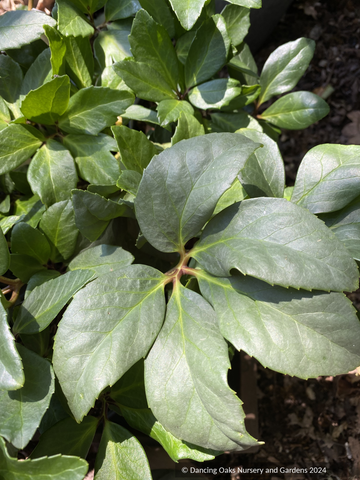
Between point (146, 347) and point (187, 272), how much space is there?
6.4 inches

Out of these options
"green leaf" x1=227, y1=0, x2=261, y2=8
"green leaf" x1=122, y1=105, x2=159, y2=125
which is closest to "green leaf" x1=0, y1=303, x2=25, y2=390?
"green leaf" x1=122, y1=105, x2=159, y2=125

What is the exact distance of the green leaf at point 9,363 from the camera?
566 mm

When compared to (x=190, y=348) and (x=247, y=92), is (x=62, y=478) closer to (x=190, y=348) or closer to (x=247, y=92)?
(x=190, y=348)

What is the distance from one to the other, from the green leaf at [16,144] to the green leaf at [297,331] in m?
0.56

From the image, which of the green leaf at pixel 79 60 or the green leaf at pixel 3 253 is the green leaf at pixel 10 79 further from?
the green leaf at pixel 3 253

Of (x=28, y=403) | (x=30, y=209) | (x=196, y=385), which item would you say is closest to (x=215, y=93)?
(x=30, y=209)

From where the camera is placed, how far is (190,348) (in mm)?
611

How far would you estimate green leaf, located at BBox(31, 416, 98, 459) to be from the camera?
76 cm

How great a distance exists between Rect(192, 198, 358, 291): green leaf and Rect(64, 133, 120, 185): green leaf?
0.32 metres

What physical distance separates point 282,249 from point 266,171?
8.8 inches

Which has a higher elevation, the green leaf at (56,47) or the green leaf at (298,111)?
the green leaf at (56,47)

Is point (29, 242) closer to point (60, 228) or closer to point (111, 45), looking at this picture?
point (60, 228)

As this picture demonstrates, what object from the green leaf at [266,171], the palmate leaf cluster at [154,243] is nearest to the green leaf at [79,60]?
the palmate leaf cluster at [154,243]

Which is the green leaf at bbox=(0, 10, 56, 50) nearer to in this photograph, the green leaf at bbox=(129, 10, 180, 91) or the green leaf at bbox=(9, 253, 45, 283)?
the green leaf at bbox=(129, 10, 180, 91)
